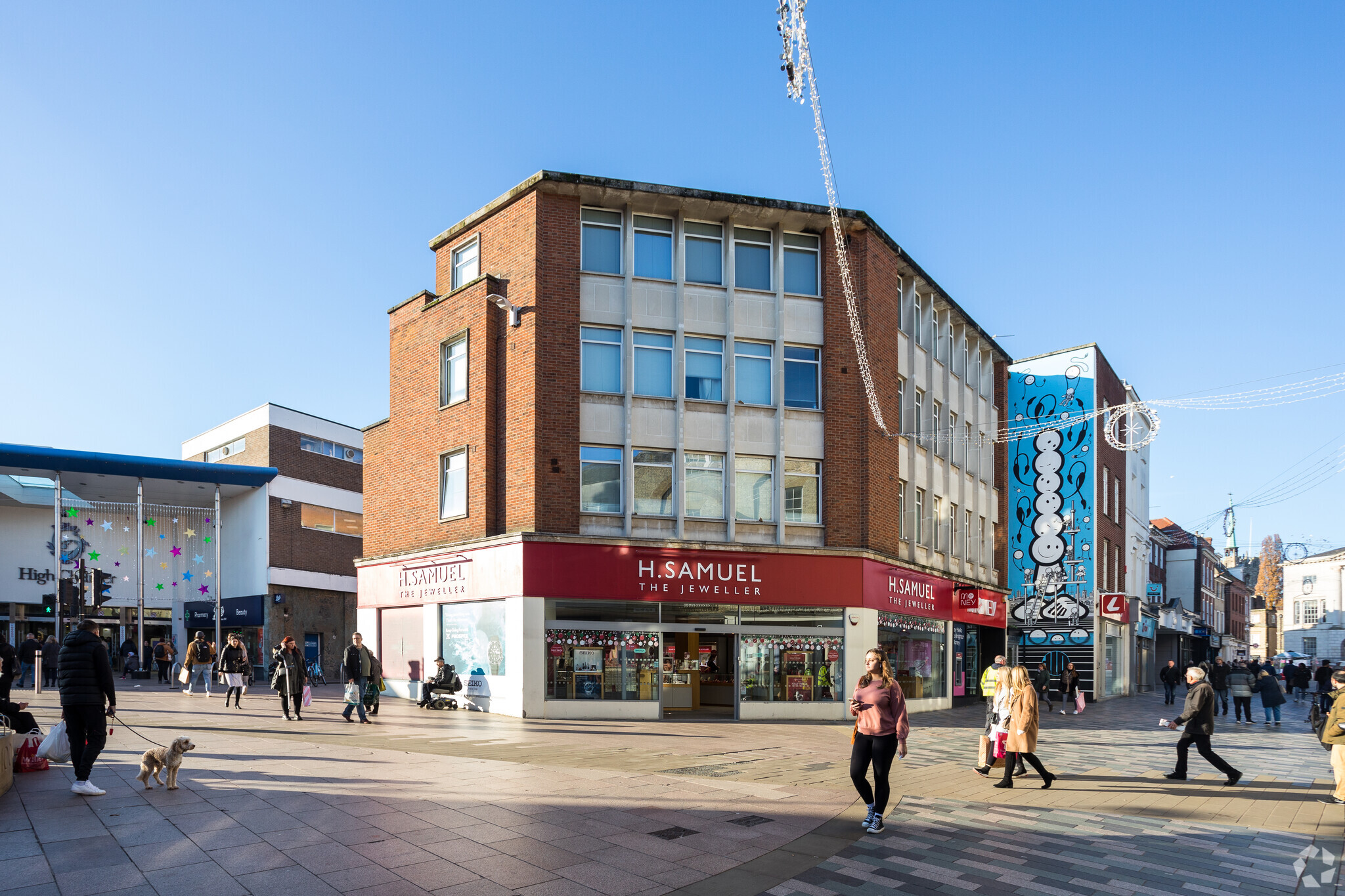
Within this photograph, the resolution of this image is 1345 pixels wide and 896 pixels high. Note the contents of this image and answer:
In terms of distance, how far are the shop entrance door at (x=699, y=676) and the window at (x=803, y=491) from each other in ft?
11.1

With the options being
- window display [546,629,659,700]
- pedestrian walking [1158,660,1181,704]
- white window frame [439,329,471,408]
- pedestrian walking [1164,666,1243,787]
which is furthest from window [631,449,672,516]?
pedestrian walking [1158,660,1181,704]

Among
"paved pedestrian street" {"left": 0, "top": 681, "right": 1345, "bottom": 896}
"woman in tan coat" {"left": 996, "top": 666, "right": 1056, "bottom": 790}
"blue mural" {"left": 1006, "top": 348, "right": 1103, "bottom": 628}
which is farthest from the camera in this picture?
"blue mural" {"left": 1006, "top": 348, "right": 1103, "bottom": 628}

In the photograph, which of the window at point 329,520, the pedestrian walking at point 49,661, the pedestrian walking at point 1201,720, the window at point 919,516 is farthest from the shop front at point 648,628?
the window at point 329,520

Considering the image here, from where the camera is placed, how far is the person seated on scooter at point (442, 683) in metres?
22.5

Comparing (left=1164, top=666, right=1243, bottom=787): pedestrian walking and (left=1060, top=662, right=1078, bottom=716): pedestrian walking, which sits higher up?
(left=1164, top=666, right=1243, bottom=787): pedestrian walking

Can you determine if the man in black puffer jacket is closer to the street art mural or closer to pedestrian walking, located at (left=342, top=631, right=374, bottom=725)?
pedestrian walking, located at (left=342, top=631, right=374, bottom=725)

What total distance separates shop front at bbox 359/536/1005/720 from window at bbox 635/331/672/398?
12.7ft

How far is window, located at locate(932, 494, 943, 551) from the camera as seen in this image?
29.2 m

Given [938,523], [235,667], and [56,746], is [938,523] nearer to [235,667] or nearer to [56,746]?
[235,667]

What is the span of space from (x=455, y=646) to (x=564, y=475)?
5.22 metres

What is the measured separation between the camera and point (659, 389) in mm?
22891

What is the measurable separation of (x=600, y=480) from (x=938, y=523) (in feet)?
40.7

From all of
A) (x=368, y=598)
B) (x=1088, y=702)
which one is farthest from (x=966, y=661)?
(x=368, y=598)

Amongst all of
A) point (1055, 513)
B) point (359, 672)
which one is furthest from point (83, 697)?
point (1055, 513)
